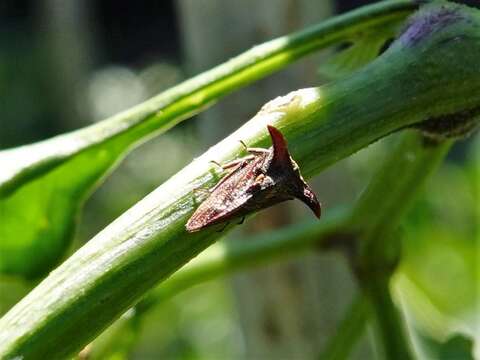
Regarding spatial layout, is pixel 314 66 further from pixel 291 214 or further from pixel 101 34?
pixel 101 34

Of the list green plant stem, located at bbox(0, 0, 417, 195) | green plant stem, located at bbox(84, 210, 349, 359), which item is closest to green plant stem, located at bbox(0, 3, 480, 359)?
green plant stem, located at bbox(0, 0, 417, 195)

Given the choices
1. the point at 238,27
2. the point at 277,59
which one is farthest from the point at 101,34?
the point at 277,59

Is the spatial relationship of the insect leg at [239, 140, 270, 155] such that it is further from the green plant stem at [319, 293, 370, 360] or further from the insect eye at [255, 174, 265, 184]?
the green plant stem at [319, 293, 370, 360]

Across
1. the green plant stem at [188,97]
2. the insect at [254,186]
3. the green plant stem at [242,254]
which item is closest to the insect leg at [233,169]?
the insect at [254,186]

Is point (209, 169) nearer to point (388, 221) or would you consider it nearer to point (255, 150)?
point (255, 150)

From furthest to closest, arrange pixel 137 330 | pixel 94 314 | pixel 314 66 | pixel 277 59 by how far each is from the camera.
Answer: pixel 314 66 → pixel 137 330 → pixel 277 59 → pixel 94 314

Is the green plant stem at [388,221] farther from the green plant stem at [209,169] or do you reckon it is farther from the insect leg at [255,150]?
the insect leg at [255,150]
